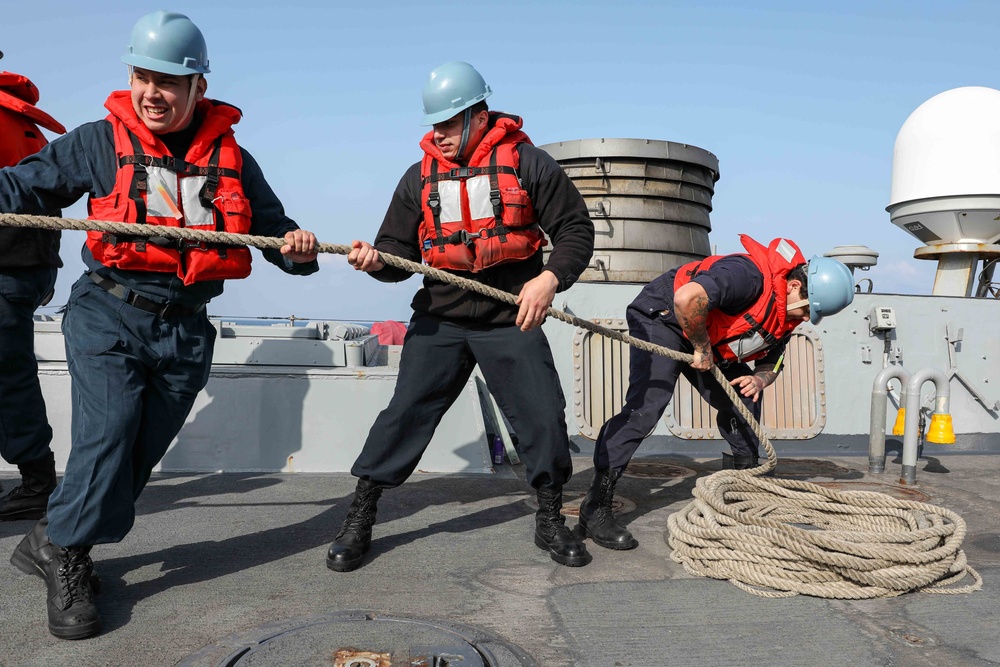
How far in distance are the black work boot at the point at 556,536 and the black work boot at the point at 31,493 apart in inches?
92.8

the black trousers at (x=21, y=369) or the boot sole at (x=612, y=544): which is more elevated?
the black trousers at (x=21, y=369)

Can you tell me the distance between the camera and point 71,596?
8.25 feet

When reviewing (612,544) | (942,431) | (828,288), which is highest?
(828,288)

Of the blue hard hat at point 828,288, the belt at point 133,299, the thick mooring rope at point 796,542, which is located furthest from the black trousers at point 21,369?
the blue hard hat at point 828,288

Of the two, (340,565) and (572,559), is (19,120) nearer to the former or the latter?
(340,565)

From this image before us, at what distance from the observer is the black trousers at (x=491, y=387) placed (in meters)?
3.37

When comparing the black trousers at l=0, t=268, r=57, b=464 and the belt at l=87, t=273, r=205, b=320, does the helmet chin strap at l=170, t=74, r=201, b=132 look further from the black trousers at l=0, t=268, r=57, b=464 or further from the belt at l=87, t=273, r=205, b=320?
the black trousers at l=0, t=268, r=57, b=464

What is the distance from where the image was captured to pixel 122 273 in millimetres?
2756

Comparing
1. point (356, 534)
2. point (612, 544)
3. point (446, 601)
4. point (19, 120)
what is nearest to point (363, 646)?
point (446, 601)

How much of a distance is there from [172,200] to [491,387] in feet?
4.85

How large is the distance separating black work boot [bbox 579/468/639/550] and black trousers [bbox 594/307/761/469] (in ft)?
0.25

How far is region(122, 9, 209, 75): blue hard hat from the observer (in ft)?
8.62

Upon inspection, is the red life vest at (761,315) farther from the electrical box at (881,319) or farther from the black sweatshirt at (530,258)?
the electrical box at (881,319)

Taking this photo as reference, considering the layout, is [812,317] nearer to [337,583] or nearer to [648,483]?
[648,483]
